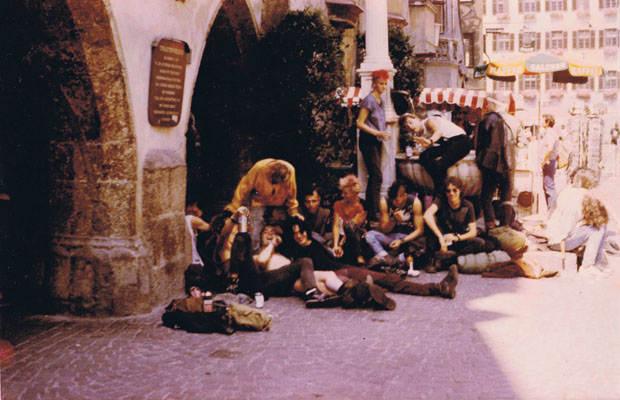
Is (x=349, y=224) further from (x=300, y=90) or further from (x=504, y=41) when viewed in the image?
(x=504, y=41)

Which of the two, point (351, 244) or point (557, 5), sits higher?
point (557, 5)

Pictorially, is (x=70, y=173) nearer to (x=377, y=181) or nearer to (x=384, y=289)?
(x=384, y=289)

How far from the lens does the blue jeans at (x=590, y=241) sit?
33.0 feet

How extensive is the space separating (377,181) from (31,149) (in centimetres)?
481

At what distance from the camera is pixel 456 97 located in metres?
16.7

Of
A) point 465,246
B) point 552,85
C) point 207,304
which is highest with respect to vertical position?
point 552,85

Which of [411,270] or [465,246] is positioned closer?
[411,270]

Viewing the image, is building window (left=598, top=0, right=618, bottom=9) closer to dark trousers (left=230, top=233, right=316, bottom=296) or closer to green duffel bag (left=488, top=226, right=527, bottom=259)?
green duffel bag (left=488, top=226, right=527, bottom=259)

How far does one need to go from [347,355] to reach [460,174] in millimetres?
5528

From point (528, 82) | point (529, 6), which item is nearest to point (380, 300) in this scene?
point (528, 82)

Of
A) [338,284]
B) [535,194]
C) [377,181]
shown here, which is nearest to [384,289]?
[338,284]

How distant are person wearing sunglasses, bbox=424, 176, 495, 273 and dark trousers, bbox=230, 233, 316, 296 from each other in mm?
2190

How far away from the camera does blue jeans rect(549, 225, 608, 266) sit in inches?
396

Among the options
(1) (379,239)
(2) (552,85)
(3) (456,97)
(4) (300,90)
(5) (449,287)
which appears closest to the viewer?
(5) (449,287)
